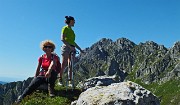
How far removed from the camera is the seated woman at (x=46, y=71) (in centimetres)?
1689

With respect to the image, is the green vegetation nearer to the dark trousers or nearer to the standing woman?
the dark trousers

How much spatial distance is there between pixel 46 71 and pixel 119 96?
21.4 ft

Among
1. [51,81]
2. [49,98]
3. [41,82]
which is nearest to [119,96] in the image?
[49,98]

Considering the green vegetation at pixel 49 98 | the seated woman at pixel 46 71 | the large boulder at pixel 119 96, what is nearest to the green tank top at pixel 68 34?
the seated woman at pixel 46 71

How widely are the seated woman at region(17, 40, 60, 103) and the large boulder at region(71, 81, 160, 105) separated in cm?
379

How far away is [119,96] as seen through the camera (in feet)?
40.4

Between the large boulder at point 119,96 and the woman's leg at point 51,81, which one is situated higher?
the woman's leg at point 51,81

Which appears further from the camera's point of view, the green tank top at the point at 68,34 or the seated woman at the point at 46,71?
the green tank top at the point at 68,34

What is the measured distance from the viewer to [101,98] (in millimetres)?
12562

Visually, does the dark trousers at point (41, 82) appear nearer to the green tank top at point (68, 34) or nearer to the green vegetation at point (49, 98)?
the green vegetation at point (49, 98)

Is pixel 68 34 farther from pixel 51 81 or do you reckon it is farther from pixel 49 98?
pixel 49 98

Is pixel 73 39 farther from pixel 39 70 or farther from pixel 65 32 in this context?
pixel 39 70

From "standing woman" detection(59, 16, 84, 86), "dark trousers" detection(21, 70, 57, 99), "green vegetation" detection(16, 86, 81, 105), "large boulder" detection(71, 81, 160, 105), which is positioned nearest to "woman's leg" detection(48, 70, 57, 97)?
"dark trousers" detection(21, 70, 57, 99)

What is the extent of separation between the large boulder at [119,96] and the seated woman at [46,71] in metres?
3.79
